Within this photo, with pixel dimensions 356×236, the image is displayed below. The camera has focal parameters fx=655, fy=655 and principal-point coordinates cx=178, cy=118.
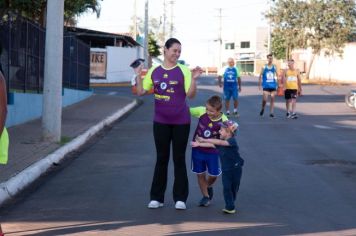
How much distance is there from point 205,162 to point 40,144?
548 centimetres

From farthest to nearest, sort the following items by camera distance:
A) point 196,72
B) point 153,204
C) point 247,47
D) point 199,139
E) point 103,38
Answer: point 247,47 → point 103,38 → point 153,204 → point 199,139 → point 196,72

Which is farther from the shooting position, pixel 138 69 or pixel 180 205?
pixel 180 205

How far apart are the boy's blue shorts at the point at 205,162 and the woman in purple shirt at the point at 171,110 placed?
0.15 meters

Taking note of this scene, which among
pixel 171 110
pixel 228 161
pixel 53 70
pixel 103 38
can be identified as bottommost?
pixel 228 161

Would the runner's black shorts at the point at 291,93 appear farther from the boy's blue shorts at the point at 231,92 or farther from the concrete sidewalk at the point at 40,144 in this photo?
the concrete sidewalk at the point at 40,144

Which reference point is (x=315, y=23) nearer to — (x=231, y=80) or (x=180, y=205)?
(x=231, y=80)

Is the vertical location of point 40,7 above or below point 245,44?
below

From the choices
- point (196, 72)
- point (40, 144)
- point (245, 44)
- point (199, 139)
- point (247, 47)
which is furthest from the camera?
point (245, 44)

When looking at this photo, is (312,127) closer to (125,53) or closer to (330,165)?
(330,165)

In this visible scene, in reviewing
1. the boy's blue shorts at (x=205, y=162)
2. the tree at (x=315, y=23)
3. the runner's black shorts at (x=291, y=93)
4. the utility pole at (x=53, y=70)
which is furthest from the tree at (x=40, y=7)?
the tree at (x=315, y=23)

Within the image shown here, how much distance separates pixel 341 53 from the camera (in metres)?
52.0

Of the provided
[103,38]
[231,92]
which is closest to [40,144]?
[231,92]

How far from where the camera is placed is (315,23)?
50.8 m

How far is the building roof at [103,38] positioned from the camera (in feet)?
141
